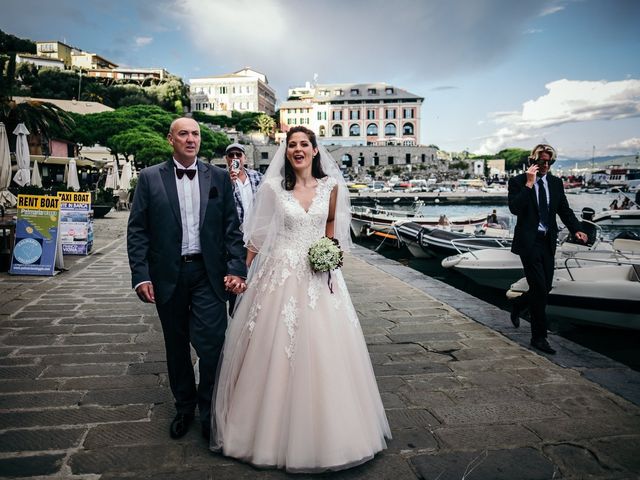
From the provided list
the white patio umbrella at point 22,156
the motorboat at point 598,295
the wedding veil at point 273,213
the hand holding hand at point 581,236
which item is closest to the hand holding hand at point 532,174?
the hand holding hand at point 581,236

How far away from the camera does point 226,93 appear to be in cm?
10762

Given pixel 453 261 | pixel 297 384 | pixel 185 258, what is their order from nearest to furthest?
pixel 297 384 < pixel 185 258 < pixel 453 261

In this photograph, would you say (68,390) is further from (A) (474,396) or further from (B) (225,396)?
(A) (474,396)

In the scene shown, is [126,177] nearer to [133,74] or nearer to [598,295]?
[598,295]

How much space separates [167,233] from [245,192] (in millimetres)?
2608

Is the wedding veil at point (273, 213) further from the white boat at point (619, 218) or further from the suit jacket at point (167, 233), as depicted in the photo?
the white boat at point (619, 218)

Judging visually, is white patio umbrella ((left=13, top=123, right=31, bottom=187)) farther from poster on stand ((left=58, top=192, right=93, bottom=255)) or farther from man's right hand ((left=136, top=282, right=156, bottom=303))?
man's right hand ((left=136, top=282, right=156, bottom=303))

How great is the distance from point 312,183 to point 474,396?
6.48 feet

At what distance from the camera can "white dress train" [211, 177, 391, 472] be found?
2.44m

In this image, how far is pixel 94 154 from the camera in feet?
A: 142

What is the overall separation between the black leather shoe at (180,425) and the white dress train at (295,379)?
272 mm

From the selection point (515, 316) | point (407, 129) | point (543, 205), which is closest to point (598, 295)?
point (515, 316)

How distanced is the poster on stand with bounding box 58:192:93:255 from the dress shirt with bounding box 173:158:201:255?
7.88 metres

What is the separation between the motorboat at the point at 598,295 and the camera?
258 inches
